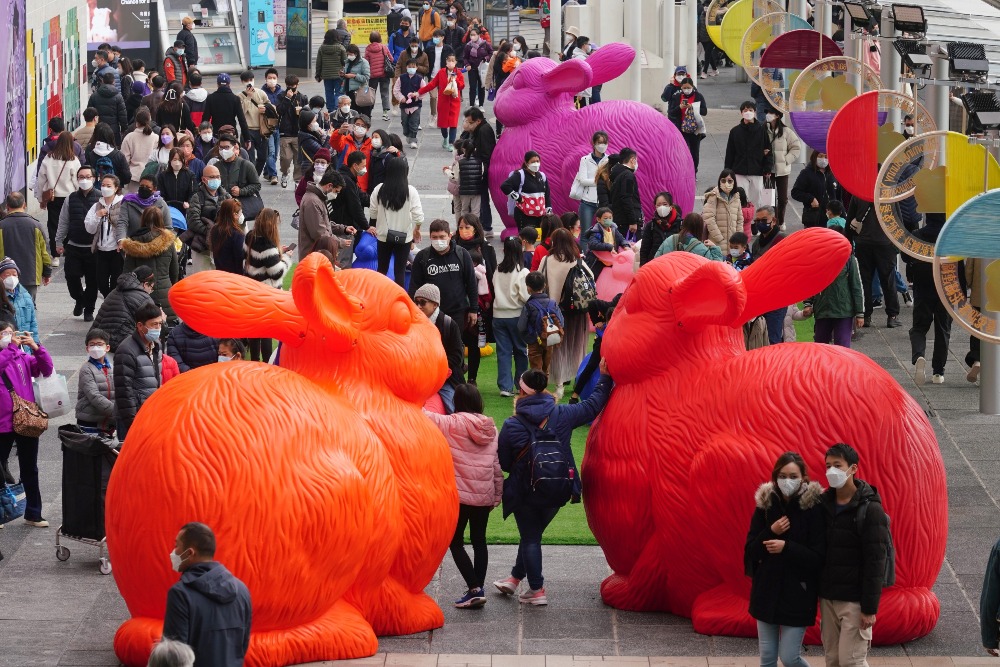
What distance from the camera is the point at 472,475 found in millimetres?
9703

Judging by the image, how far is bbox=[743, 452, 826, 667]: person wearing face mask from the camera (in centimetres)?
810

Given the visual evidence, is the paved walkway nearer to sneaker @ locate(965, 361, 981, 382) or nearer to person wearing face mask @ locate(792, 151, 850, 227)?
sneaker @ locate(965, 361, 981, 382)

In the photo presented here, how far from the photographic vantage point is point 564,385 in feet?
47.4

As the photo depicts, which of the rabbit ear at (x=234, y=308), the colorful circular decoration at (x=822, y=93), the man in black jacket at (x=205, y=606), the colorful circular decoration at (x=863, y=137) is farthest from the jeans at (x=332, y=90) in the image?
the man in black jacket at (x=205, y=606)

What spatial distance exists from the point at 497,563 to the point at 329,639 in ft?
6.91

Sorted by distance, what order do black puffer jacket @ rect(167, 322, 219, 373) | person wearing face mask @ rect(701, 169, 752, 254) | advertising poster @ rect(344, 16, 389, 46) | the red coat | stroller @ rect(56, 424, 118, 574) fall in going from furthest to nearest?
1. advertising poster @ rect(344, 16, 389, 46)
2. the red coat
3. person wearing face mask @ rect(701, 169, 752, 254)
4. black puffer jacket @ rect(167, 322, 219, 373)
5. stroller @ rect(56, 424, 118, 574)

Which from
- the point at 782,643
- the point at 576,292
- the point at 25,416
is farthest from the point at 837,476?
the point at 576,292

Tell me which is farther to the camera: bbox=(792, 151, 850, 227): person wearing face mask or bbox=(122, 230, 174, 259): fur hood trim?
bbox=(792, 151, 850, 227): person wearing face mask

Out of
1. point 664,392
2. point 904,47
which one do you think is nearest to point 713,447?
point 664,392

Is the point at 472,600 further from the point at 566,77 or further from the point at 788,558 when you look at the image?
the point at 566,77

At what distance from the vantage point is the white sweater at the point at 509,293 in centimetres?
1392

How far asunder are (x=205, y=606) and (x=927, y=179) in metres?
6.35

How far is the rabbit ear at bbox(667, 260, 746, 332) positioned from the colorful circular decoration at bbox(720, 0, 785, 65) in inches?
429

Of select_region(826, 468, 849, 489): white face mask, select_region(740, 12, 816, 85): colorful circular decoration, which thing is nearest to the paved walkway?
select_region(826, 468, 849, 489): white face mask
